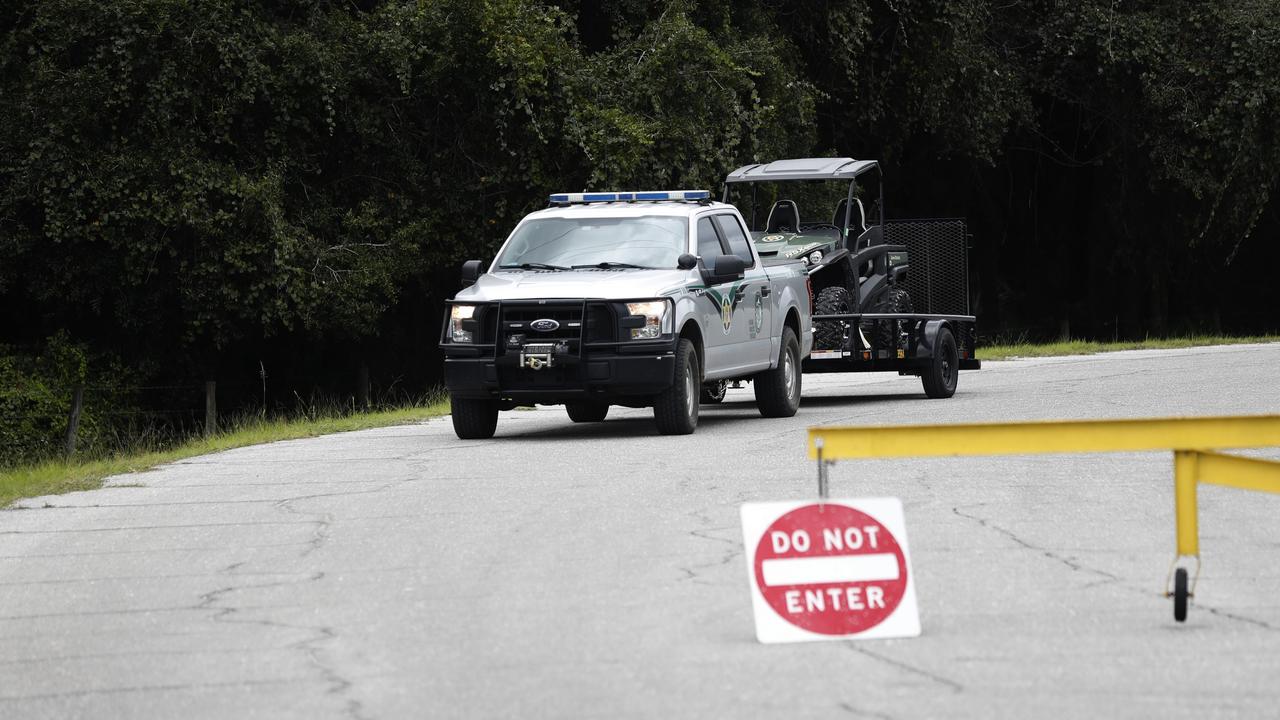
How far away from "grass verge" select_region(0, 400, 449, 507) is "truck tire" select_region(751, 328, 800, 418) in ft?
12.1

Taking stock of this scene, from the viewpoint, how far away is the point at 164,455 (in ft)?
52.1

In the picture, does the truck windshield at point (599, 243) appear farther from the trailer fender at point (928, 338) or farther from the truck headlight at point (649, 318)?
the trailer fender at point (928, 338)

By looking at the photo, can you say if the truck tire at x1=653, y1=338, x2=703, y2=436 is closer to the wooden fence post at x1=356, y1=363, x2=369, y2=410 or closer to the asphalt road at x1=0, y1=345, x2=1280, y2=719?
A: the asphalt road at x1=0, y1=345, x2=1280, y2=719

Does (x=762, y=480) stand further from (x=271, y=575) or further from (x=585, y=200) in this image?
(x=585, y=200)

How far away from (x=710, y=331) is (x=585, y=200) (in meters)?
2.09

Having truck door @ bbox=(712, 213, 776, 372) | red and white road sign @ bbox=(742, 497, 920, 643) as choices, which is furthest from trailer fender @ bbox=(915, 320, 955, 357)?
red and white road sign @ bbox=(742, 497, 920, 643)

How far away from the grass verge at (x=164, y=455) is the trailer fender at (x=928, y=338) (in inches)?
207

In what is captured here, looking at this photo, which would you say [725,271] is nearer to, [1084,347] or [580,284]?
[580,284]

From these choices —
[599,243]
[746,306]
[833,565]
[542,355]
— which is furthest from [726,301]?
[833,565]

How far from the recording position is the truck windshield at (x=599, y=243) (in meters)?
16.6

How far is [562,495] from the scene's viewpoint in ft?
38.9

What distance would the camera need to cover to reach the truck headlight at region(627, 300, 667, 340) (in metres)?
15.5

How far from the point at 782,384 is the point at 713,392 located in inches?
85.1

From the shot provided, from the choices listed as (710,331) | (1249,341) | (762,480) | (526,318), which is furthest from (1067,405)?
(1249,341)
